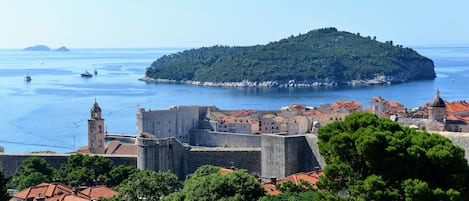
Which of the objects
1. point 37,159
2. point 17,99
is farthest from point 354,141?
point 17,99

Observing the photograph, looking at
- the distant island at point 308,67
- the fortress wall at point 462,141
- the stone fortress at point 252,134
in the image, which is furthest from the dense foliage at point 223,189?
the distant island at point 308,67

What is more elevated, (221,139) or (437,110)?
(437,110)

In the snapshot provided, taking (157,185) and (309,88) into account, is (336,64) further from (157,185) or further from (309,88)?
(157,185)

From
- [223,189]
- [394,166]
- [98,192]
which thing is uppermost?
[394,166]

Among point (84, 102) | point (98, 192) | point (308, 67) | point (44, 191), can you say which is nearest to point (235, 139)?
point (98, 192)

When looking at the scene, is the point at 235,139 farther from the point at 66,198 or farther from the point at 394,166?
the point at 394,166

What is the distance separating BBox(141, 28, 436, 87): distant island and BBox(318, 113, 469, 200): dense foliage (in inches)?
3507

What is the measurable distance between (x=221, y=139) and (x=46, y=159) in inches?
430

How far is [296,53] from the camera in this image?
119 metres

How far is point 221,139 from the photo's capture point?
1316 inches

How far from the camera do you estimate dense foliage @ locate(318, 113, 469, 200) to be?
9.91m

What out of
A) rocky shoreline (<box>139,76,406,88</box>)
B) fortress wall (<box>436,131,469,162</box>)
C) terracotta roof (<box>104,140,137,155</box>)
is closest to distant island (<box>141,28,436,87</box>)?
rocky shoreline (<box>139,76,406,88</box>)

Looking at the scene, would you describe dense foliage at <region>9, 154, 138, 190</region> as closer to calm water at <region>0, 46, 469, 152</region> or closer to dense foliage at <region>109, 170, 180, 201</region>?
dense foliage at <region>109, 170, 180, 201</region>

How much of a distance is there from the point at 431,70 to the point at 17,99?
65.8 metres
